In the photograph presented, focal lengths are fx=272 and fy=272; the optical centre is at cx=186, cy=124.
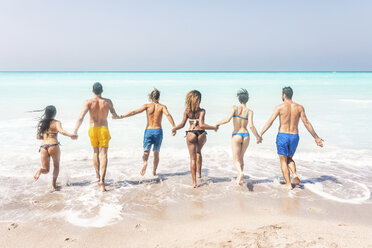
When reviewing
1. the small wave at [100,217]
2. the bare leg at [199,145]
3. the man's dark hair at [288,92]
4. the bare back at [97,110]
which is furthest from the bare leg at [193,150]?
the man's dark hair at [288,92]

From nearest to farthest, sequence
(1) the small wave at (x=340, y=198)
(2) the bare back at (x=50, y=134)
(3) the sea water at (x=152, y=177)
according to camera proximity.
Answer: (3) the sea water at (x=152, y=177), (1) the small wave at (x=340, y=198), (2) the bare back at (x=50, y=134)

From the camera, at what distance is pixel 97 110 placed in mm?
5285

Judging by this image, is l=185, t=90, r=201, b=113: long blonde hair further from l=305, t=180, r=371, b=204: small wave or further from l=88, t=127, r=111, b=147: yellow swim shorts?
l=305, t=180, r=371, b=204: small wave

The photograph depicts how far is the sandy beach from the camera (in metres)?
3.41

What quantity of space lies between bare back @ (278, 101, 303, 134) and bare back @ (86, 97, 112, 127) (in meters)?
3.42

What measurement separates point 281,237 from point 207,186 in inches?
87.4

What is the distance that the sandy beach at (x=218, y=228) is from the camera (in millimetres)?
3406

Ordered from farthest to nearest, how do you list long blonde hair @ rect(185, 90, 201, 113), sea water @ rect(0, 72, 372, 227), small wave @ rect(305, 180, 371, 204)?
long blonde hair @ rect(185, 90, 201, 113) < small wave @ rect(305, 180, 371, 204) < sea water @ rect(0, 72, 372, 227)

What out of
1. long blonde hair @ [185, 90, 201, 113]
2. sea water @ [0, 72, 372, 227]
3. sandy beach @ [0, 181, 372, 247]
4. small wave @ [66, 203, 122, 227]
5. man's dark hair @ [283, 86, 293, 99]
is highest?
man's dark hair @ [283, 86, 293, 99]

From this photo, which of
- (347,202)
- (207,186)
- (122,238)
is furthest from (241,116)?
(122,238)

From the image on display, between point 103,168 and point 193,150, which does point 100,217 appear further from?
point 193,150

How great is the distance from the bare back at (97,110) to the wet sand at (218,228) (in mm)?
1950

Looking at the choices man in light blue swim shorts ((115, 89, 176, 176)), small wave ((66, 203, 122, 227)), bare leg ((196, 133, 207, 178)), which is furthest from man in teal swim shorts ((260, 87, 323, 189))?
small wave ((66, 203, 122, 227))

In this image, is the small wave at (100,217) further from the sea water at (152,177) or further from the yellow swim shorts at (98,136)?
the yellow swim shorts at (98,136)
